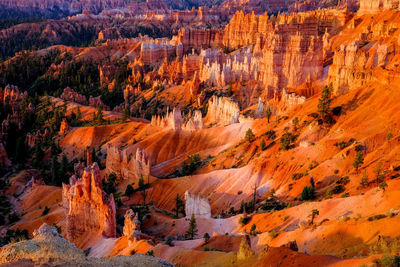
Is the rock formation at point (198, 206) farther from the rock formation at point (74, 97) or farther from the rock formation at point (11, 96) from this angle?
the rock formation at point (11, 96)

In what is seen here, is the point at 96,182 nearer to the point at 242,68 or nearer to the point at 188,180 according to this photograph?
the point at 188,180

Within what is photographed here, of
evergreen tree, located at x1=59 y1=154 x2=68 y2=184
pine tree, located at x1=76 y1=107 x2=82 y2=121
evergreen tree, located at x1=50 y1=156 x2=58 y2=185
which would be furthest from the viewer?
pine tree, located at x1=76 y1=107 x2=82 y2=121

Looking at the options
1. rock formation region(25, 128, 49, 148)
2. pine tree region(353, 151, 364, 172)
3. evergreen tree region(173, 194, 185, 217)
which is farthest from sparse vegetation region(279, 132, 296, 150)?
rock formation region(25, 128, 49, 148)

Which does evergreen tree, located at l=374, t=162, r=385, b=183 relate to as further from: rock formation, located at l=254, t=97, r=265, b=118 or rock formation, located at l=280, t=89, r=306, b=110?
rock formation, located at l=254, t=97, r=265, b=118

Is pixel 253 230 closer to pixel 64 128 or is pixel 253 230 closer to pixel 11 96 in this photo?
pixel 64 128

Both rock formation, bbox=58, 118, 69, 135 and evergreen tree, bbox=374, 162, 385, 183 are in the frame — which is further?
rock formation, bbox=58, 118, 69, 135

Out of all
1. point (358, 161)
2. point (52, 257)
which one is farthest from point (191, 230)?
point (52, 257)

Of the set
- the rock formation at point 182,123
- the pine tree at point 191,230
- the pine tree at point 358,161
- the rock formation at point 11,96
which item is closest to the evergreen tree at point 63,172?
the rock formation at point 182,123
